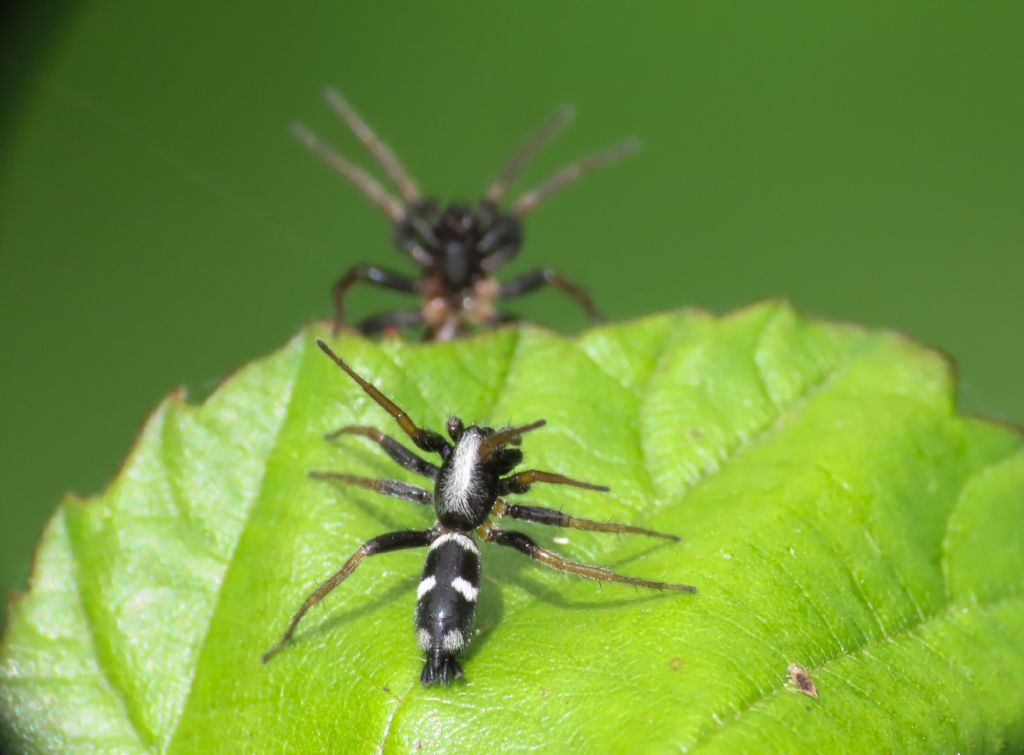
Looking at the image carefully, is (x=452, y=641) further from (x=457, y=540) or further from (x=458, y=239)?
(x=458, y=239)

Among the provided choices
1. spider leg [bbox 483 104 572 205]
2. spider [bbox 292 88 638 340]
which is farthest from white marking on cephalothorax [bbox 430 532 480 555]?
spider leg [bbox 483 104 572 205]

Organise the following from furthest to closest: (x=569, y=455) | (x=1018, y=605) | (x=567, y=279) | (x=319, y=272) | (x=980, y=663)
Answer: (x=319, y=272) → (x=567, y=279) → (x=569, y=455) → (x=1018, y=605) → (x=980, y=663)

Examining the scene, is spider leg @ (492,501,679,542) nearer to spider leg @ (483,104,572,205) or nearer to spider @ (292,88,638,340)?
spider @ (292,88,638,340)

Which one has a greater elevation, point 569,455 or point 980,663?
point 569,455

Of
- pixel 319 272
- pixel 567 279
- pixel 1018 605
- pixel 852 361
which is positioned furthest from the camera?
pixel 319 272

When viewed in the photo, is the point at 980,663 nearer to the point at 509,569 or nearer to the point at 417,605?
the point at 509,569

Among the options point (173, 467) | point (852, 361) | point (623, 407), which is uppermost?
point (852, 361)

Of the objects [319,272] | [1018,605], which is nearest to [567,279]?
[319,272]
